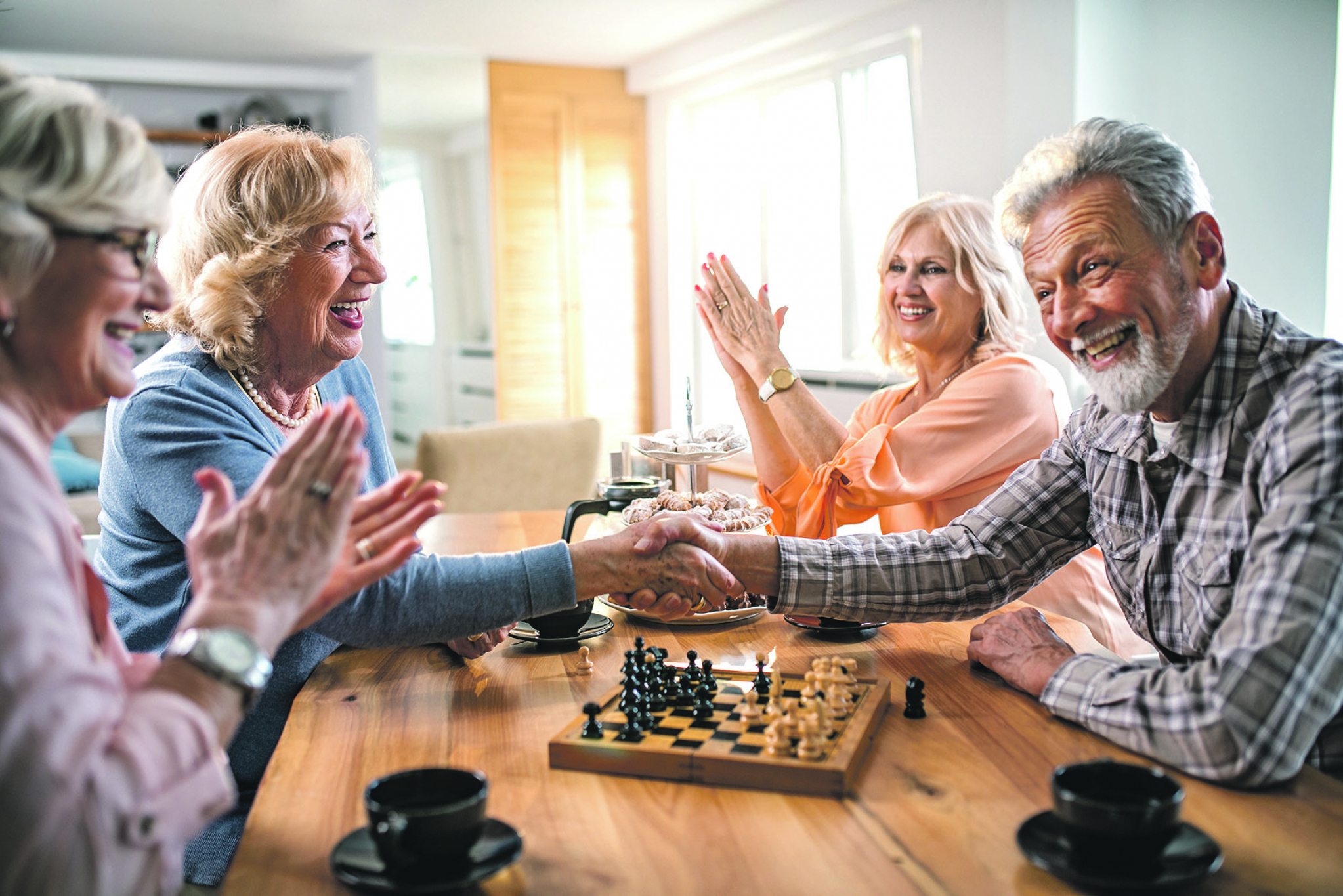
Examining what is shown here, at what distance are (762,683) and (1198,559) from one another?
59 centimetres

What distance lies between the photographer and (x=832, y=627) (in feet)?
5.41

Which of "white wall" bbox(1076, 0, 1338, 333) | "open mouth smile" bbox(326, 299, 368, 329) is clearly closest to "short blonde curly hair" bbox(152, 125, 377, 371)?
"open mouth smile" bbox(326, 299, 368, 329)

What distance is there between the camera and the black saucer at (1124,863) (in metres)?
0.86

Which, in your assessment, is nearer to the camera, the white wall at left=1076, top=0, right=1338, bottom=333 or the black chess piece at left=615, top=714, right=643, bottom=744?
the black chess piece at left=615, top=714, right=643, bottom=744

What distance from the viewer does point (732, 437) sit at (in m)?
2.23

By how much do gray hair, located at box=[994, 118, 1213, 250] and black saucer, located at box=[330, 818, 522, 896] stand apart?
1153 mm

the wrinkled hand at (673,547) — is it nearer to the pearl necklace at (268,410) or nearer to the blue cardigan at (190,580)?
the blue cardigan at (190,580)

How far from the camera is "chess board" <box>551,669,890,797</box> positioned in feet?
3.53

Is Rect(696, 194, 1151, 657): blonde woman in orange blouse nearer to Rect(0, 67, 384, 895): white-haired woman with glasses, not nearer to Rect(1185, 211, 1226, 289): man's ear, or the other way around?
Rect(1185, 211, 1226, 289): man's ear

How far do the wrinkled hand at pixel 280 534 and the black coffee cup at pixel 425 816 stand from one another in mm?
175

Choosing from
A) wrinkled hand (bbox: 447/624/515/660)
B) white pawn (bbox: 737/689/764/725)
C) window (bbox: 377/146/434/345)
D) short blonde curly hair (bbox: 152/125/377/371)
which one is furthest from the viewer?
window (bbox: 377/146/434/345)

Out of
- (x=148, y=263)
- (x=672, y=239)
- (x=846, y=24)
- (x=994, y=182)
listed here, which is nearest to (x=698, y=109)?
(x=672, y=239)

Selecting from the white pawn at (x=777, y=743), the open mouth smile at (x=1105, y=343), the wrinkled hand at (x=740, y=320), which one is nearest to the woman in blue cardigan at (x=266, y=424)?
the white pawn at (x=777, y=743)

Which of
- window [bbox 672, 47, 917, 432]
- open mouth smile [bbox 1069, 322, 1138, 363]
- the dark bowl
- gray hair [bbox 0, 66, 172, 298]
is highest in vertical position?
window [bbox 672, 47, 917, 432]
